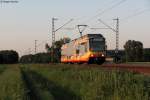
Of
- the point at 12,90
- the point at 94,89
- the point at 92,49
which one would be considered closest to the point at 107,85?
the point at 94,89

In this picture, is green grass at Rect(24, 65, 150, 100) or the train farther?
the train

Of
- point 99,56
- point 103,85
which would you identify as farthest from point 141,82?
point 99,56

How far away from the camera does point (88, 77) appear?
38.2m

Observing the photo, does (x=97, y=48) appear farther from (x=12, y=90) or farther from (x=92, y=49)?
(x=12, y=90)

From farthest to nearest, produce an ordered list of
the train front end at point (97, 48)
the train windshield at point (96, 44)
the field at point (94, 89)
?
the train windshield at point (96, 44), the train front end at point (97, 48), the field at point (94, 89)

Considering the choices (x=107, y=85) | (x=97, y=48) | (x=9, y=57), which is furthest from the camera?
(x=9, y=57)

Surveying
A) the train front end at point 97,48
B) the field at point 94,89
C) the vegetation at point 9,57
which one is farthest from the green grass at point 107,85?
the vegetation at point 9,57

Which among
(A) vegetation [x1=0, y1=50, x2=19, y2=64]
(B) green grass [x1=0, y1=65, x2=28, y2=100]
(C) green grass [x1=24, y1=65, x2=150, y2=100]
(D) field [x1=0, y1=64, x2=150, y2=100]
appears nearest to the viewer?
(B) green grass [x1=0, y1=65, x2=28, y2=100]

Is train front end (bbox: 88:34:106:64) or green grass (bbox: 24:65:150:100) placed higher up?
train front end (bbox: 88:34:106:64)

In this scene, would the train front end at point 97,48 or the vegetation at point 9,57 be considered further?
the vegetation at point 9,57

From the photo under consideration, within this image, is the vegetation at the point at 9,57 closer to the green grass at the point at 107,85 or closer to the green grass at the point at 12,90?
the green grass at the point at 107,85

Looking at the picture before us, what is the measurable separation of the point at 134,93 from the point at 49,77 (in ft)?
80.1

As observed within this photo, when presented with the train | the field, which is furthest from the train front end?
the field

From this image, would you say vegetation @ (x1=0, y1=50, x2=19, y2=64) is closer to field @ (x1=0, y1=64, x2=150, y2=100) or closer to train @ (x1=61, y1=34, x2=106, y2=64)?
train @ (x1=61, y1=34, x2=106, y2=64)
